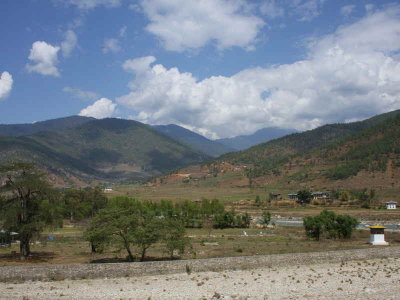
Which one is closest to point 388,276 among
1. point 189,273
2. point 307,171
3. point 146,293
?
point 189,273

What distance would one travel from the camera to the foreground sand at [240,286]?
25.0 m

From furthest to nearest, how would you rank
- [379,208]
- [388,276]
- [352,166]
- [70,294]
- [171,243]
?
[352,166] < [379,208] < [171,243] < [388,276] < [70,294]

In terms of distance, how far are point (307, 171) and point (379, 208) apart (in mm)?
72125

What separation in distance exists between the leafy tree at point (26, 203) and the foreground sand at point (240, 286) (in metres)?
11.3

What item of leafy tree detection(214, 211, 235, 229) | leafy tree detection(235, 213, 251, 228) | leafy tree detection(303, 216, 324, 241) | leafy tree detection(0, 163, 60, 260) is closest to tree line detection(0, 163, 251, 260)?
leafy tree detection(0, 163, 60, 260)

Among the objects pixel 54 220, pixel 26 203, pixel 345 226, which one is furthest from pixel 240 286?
pixel 345 226

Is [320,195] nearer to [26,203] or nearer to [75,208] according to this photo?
[75,208]

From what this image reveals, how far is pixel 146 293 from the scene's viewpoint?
85.1 ft

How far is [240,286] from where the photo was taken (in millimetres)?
27547

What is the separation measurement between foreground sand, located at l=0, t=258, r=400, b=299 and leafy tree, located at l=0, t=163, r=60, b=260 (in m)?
11.3

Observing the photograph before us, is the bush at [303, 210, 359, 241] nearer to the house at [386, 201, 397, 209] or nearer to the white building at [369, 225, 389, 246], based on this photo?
the white building at [369, 225, 389, 246]

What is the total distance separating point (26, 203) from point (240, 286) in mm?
24739

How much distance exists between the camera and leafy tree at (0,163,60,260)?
39.0 metres

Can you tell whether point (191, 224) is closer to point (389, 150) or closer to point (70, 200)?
point (70, 200)
